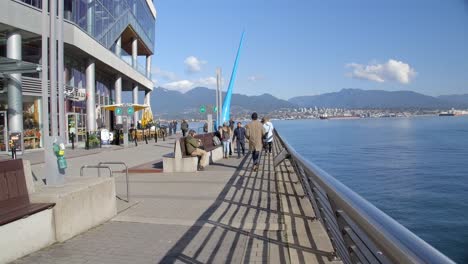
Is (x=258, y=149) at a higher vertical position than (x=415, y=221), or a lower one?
higher

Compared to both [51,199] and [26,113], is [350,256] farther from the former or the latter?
[26,113]

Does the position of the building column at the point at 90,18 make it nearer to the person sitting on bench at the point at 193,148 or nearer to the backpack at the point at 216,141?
the backpack at the point at 216,141

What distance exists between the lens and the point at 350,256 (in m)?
3.69

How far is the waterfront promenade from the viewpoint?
5.37m

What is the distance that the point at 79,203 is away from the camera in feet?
21.1

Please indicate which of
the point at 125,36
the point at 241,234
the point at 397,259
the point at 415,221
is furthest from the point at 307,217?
the point at 125,36

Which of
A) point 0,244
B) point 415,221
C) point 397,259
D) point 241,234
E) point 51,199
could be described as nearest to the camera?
point 397,259

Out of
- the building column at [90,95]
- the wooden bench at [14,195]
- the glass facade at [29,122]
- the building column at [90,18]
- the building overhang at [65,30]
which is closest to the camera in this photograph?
the wooden bench at [14,195]

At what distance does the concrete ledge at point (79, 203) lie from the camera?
591cm

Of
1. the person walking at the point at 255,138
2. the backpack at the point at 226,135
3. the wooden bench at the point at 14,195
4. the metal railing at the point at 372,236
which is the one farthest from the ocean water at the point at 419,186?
the wooden bench at the point at 14,195

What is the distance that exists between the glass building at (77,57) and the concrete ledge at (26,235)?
11.0 meters

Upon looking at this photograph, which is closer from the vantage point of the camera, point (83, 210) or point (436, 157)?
point (83, 210)

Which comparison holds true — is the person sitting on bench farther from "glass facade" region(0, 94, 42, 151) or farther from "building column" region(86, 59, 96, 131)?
"building column" region(86, 59, 96, 131)

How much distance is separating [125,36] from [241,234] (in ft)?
144
